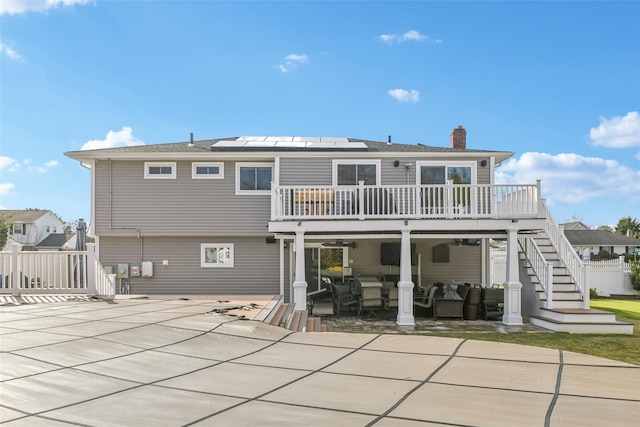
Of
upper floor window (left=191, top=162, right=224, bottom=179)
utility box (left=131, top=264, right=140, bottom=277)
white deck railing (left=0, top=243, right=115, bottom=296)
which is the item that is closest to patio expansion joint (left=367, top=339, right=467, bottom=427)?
white deck railing (left=0, top=243, right=115, bottom=296)

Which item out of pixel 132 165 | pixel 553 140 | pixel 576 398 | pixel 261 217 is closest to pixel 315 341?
pixel 576 398

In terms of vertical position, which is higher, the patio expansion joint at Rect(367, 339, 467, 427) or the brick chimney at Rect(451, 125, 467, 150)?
the brick chimney at Rect(451, 125, 467, 150)

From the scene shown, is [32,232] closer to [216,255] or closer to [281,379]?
[216,255]

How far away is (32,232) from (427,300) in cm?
4027

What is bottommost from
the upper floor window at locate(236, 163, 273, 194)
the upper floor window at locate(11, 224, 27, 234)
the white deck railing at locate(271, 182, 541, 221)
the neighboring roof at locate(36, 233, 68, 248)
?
the neighboring roof at locate(36, 233, 68, 248)

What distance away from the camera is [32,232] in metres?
39.0

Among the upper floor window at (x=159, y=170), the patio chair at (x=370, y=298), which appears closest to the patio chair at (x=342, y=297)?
the patio chair at (x=370, y=298)

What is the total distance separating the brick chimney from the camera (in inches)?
614

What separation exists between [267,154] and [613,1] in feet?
35.9

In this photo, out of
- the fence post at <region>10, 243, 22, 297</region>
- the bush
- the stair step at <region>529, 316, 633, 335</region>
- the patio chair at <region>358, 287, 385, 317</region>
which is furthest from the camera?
the bush

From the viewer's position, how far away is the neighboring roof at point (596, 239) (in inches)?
1261

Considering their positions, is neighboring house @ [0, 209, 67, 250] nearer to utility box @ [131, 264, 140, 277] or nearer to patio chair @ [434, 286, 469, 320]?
utility box @ [131, 264, 140, 277]

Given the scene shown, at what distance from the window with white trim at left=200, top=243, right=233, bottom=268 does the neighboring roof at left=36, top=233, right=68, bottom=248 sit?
30743mm

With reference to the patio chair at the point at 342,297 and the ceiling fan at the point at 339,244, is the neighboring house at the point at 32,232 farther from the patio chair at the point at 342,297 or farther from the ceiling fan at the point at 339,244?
the patio chair at the point at 342,297
